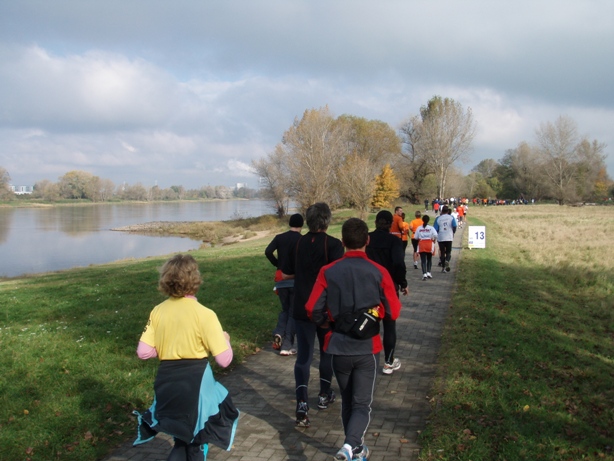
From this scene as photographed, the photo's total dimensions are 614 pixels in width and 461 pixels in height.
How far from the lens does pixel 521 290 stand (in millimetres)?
11812

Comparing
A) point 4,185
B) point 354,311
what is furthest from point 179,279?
point 4,185

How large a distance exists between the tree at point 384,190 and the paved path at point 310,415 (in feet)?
174

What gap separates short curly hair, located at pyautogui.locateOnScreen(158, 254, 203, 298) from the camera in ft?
11.0

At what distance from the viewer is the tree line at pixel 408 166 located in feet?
173

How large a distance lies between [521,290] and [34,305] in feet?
34.8

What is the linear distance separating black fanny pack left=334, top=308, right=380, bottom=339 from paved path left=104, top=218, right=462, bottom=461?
1.12 metres

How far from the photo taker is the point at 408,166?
77250mm

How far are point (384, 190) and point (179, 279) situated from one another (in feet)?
192

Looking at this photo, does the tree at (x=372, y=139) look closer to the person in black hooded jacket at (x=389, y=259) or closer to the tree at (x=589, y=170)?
the tree at (x=589, y=170)

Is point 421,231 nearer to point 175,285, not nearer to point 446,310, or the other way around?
point 446,310

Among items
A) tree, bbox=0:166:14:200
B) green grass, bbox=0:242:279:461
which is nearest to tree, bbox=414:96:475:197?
green grass, bbox=0:242:279:461

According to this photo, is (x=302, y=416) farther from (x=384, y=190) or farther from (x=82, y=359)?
(x=384, y=190)

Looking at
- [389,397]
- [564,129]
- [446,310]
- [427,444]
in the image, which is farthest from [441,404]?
[564,129]

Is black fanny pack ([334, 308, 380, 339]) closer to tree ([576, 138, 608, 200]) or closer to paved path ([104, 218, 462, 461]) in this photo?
paved path ([104, 218, 462, 461])
